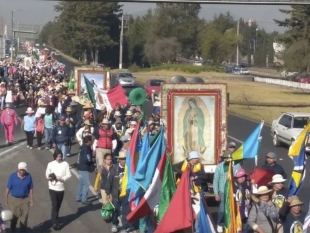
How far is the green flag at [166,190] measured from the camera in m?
11.9

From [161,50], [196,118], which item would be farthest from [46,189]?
[161,50]

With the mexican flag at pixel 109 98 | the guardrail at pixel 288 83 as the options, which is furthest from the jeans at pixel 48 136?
the guardrail at pixel 288 83

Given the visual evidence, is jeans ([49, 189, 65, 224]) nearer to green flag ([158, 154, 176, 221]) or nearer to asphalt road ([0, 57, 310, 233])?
asphalt road ([0, 57, 310, 233])

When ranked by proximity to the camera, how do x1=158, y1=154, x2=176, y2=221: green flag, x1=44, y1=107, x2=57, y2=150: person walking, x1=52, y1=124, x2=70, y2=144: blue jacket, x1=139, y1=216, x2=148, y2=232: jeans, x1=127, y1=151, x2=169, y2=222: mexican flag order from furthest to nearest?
x1=44, y1=107, x2=57, y2=150: person walking → x1=52, y1=124, x2=70, y2=144: blue jacket → x1=139, y1=216, x2=148, y2=232: jeans → x1=127, y1=151, x2=169, y2=222: mexican flag → x1=158, y1=154, x2=176, y2=221: green flag

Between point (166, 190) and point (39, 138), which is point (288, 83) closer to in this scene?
point (39, 138)

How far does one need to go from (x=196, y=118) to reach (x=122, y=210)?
166 inches

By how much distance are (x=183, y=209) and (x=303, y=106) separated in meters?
40.9

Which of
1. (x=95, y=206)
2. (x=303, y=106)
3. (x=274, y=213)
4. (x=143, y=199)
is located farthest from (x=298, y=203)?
(x=303, y=106)

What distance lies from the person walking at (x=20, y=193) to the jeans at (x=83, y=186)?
2.40 m

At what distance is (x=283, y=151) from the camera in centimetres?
2778

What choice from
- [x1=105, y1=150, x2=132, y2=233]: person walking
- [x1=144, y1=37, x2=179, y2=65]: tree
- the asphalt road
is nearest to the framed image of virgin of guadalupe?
the asphalt road

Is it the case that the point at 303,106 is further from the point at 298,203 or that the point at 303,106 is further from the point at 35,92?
the point at 298,203

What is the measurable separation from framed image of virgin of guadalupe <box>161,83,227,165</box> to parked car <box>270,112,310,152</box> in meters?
10.1

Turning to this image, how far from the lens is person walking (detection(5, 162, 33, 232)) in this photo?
13.2 meters
